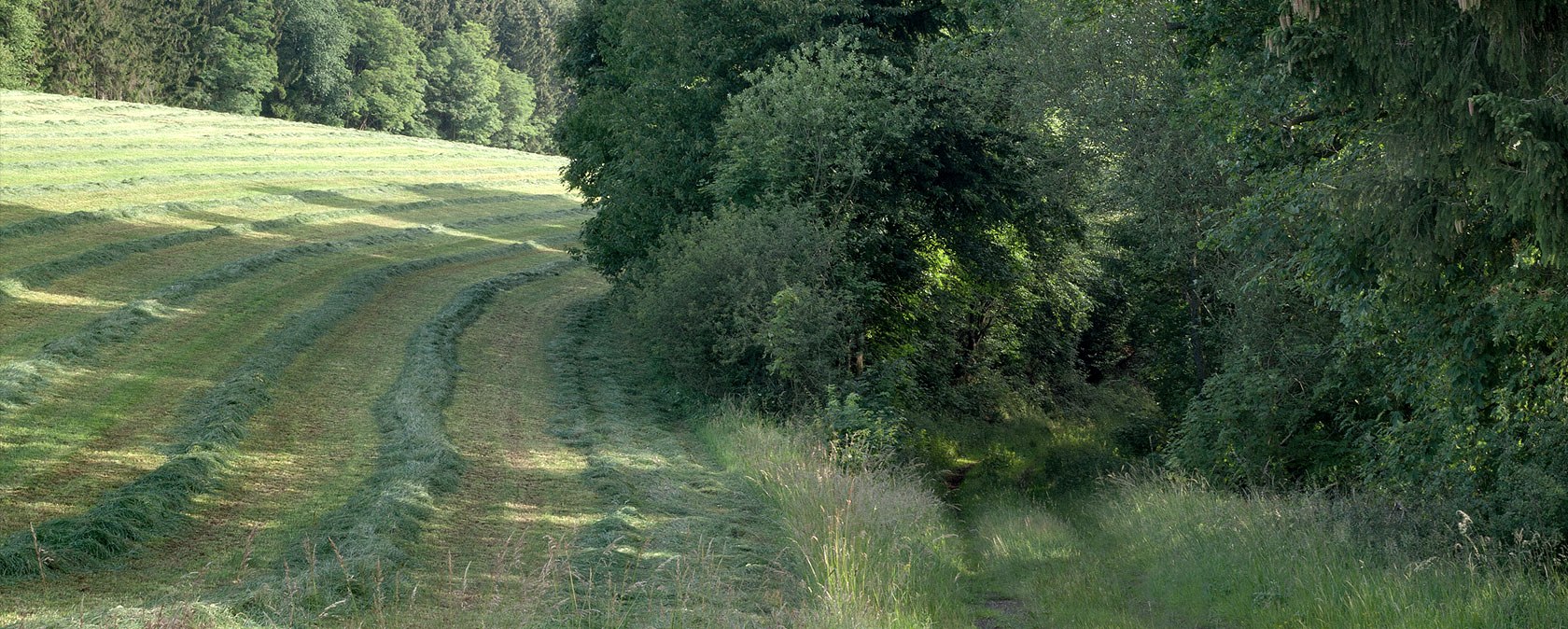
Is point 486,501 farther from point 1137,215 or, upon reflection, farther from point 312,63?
point 312,63

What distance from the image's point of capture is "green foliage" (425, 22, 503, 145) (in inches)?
3664

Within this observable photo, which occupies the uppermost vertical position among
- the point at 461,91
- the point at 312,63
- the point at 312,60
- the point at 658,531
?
the point at 312,60

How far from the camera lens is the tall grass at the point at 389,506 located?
8625mm

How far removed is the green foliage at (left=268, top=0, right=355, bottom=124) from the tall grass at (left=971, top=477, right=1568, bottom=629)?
75.1 meters

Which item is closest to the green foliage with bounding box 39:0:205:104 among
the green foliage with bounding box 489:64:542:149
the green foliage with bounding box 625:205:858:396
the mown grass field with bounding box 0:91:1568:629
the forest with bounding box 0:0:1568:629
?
the green foliage with bounding box 489:64:542:149

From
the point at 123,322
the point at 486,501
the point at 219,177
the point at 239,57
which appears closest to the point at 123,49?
the point at 239,57

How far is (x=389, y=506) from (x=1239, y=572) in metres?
8.17

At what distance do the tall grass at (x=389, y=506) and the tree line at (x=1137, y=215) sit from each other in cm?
413

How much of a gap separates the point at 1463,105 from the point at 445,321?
2091 cm

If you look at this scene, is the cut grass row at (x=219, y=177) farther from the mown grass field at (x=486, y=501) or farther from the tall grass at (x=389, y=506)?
the tall grass at (x=389, y=506)

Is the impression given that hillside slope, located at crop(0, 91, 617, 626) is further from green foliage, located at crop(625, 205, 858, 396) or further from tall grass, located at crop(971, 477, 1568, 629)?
tall grass, located at crop(971, 477, 1568, 629)

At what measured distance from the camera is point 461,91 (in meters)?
93.9

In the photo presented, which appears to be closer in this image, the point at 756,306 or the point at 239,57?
the point at 756,306

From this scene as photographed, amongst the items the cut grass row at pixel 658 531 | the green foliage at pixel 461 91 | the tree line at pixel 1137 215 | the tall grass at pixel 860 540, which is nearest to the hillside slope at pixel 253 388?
the cut grass row at pixel 658 531
